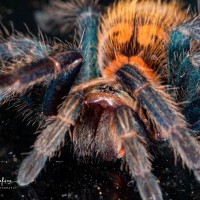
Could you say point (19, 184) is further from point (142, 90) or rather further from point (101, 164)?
point (142, 90)

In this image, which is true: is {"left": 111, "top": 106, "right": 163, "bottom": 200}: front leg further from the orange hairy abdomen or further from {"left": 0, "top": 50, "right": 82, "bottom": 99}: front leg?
the orange hairy abdomen

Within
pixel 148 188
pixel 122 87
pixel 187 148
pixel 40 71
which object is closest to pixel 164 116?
pixel 187 148

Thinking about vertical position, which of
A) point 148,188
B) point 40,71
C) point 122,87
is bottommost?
point 148,188

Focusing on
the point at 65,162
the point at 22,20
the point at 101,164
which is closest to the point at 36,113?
the point at 65,162

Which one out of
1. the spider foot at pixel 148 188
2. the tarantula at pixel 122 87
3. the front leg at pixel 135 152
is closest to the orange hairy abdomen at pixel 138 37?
the tarantula at pixel 122 87

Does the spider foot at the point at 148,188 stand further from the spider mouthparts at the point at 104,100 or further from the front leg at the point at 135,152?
the spider mouthparts at the point at 104,100

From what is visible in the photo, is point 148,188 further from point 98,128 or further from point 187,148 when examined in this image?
point 98,128

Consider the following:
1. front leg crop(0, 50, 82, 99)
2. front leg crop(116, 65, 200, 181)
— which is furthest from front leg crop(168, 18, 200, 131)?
front leg crop(0, 50, 82, 99)

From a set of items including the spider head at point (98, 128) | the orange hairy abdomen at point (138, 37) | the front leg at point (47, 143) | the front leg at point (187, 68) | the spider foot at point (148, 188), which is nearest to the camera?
the spider foot at point (148, 188)
